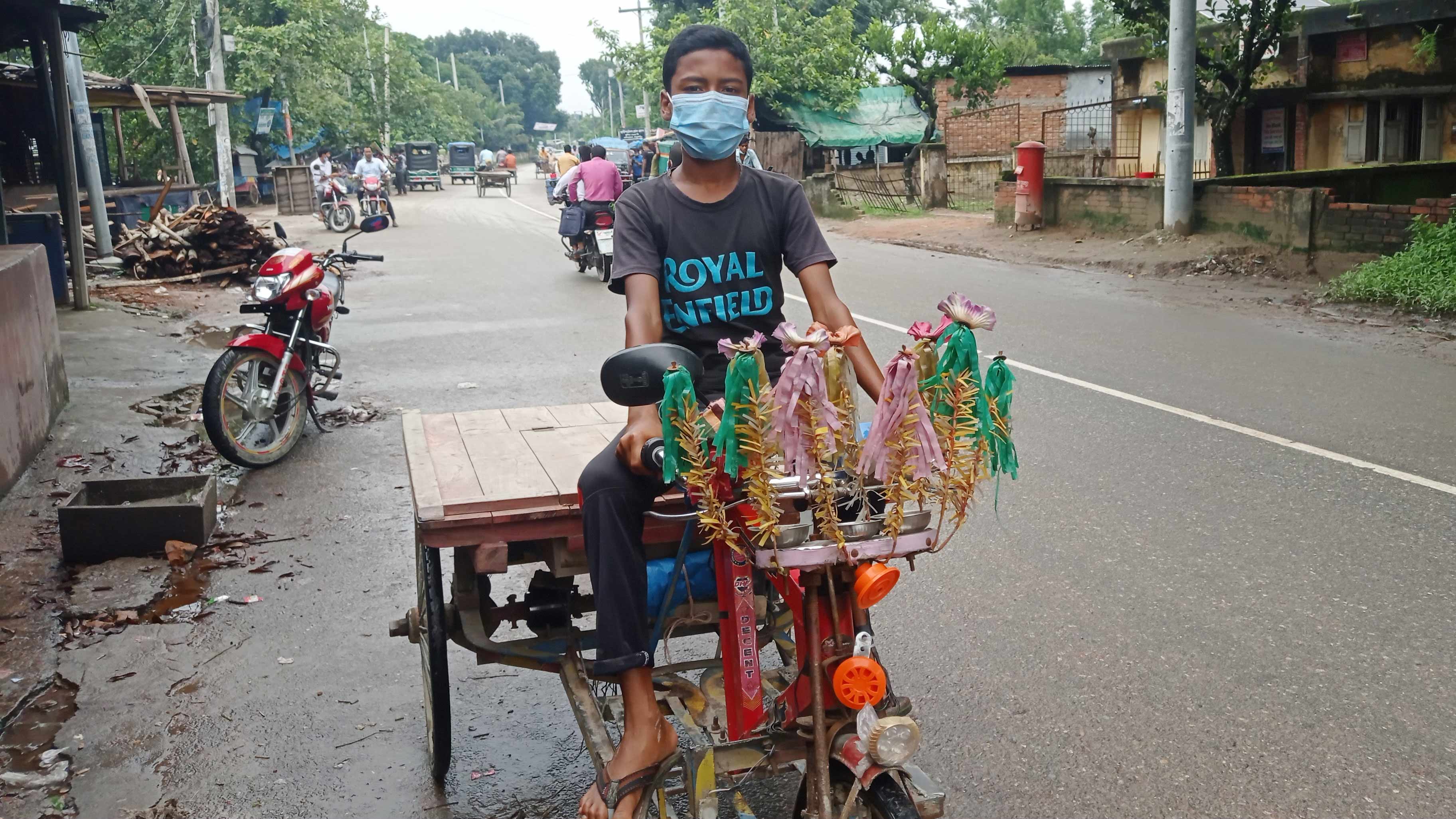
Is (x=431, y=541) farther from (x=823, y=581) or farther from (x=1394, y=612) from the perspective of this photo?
(x=1394, y=612)

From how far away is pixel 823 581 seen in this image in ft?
7.72

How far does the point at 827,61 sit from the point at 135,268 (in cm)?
2486

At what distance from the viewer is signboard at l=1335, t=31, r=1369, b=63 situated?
68.9 ft

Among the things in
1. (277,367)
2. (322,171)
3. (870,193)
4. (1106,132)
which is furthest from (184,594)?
(1106,132)

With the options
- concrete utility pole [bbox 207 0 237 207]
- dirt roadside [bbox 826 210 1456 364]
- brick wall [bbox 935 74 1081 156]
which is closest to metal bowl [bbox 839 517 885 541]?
dirt roadside [bbox 826 210 1456 364]

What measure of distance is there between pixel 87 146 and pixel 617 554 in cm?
1547

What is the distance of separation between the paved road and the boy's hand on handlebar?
1175 millimetres

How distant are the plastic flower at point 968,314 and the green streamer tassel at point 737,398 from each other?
0.35m

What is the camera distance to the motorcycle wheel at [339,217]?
26312 millimetres

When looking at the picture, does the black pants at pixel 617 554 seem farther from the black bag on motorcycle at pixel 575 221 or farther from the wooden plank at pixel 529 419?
the black bag on motorcycle at pixel 575 221

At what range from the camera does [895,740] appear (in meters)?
2.21

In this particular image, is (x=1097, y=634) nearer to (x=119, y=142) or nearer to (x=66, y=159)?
(x=66, y=159)

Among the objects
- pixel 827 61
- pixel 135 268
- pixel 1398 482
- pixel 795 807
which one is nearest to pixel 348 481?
pixel 795 807

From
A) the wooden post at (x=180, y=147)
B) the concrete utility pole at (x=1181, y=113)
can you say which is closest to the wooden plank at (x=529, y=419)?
the concrete utility pole at (x=1181, y=113)
